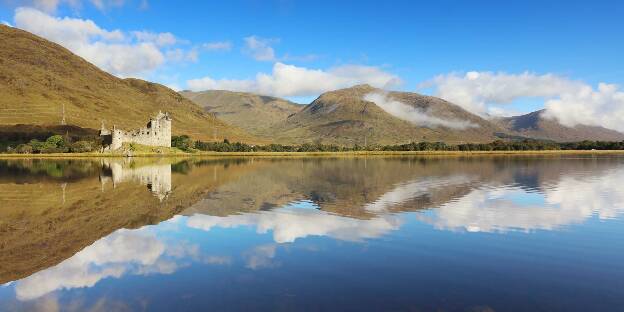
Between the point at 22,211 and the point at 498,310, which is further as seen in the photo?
the point at 22,211

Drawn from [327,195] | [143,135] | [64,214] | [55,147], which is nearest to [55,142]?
[55,147]

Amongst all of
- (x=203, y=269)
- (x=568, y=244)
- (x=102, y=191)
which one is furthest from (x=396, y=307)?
(x=102, y=191)

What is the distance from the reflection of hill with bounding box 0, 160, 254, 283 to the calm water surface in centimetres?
15

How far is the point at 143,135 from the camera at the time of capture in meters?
174

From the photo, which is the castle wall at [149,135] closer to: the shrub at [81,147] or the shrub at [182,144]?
the shrub at [182,144]

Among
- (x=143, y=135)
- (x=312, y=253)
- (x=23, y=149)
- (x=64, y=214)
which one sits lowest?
(x=312, y=253)

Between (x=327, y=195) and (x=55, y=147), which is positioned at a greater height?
(x=55, y=147)

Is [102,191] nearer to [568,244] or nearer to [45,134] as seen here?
[568,244]

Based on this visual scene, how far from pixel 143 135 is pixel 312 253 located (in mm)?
166913

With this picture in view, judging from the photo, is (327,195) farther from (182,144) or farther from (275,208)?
(182,144)

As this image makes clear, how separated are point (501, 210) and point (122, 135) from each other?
158708 mm

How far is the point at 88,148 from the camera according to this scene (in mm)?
157875

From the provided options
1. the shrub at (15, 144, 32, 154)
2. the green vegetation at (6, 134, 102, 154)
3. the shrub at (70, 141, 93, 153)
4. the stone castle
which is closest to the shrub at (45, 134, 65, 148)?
the green vegetation at (6, 134, 102, 154)

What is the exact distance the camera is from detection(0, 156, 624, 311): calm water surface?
49.4 feet
